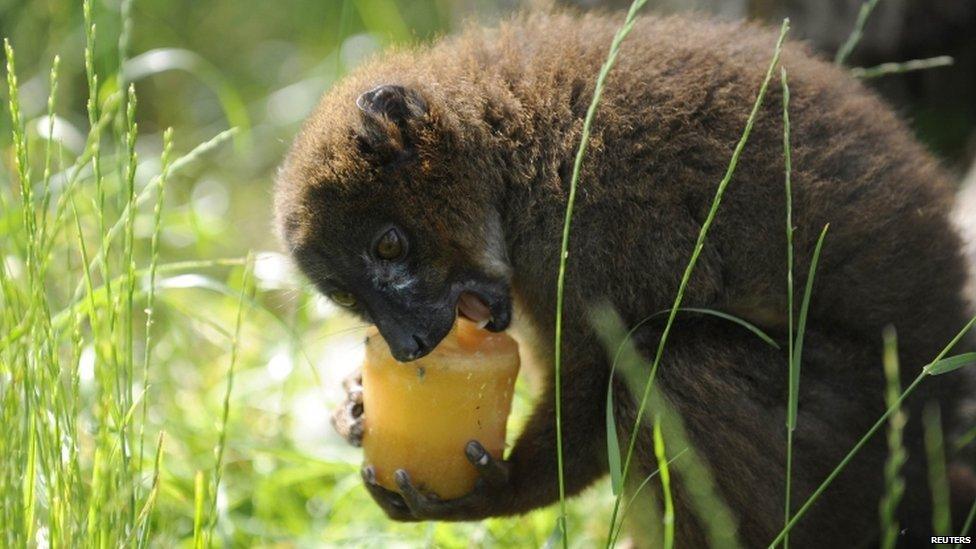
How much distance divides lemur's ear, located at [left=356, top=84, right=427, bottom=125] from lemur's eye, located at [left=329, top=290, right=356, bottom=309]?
0.66 metres

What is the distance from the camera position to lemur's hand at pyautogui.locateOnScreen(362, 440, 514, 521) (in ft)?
13.3

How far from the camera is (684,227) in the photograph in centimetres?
401

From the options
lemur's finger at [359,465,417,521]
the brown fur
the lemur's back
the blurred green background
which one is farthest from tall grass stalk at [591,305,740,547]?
the blurred green background

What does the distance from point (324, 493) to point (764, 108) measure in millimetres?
2489

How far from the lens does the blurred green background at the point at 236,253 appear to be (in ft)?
15.5

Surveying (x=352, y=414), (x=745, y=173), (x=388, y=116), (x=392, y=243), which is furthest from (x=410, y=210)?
(x=745, y=173)

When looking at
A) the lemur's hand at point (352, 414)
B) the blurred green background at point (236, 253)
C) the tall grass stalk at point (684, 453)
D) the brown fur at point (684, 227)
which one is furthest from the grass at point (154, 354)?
the tall grass stalk at point (684, 453)

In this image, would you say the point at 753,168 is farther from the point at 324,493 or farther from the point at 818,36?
the point at 818,36

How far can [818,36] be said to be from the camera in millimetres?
6590

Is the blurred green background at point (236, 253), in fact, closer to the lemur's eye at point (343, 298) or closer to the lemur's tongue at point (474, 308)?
the lemur's eye at point (343, 298)

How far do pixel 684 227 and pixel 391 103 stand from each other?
1064 mm

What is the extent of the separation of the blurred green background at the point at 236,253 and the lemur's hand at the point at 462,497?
0.31 meters

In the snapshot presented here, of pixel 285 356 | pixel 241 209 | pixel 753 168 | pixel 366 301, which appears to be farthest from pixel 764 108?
pixel 241 209

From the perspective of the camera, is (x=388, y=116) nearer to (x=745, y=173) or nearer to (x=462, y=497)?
(x=745, y=173)
